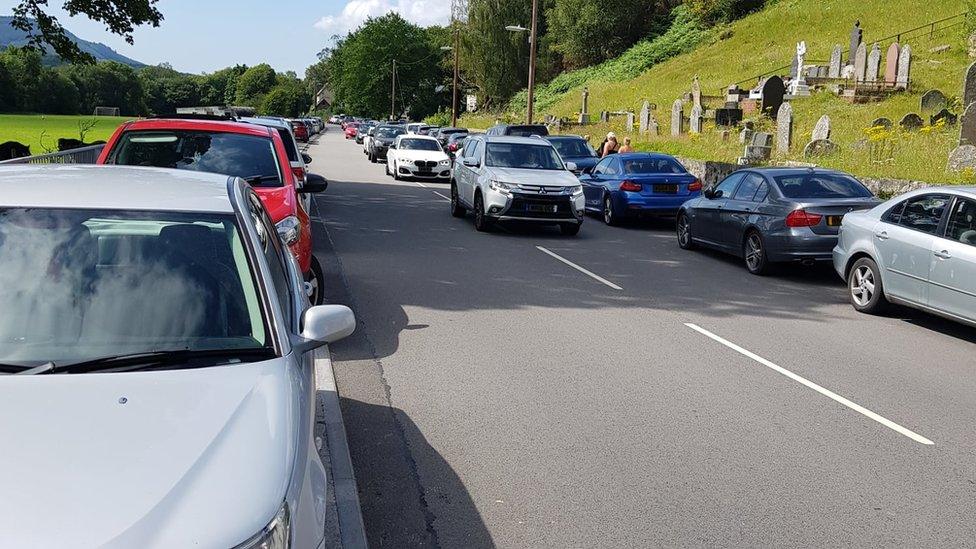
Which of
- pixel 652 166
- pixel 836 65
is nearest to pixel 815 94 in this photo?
pixel 836 65

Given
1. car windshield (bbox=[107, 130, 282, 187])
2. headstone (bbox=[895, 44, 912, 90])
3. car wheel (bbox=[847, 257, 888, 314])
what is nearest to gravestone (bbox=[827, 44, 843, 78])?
headstone (bbox=[895, 44, 912, 90])

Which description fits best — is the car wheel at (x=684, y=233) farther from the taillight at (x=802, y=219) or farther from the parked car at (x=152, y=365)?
Answer: the parked car at (x=152, y=365)

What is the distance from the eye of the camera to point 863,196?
1269 cm

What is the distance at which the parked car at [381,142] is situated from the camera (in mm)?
41375

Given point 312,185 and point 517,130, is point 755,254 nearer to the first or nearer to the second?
point 312,185

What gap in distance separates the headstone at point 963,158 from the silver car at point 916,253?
24.2 ft

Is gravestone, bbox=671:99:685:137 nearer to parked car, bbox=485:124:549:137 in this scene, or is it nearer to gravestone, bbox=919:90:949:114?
parked car, bbox=485:124:549:137

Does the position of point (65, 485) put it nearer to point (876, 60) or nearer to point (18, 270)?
point (18, 270)

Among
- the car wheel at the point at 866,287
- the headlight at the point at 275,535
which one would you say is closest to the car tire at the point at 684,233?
the car wheel at the point at 866,287

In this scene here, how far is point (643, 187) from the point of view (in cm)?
1833

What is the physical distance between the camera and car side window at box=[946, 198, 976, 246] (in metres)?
9.02

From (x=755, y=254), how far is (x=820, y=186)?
130 cm

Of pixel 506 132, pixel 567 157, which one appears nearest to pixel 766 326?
pixel 567 157

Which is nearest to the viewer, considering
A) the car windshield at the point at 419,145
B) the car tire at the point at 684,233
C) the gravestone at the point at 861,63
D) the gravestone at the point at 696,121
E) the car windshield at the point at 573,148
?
the car tire at the point at 684,233
